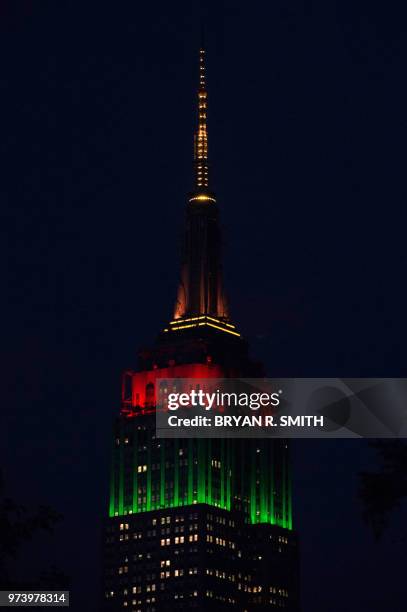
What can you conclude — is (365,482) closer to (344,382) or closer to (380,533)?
(380,533)

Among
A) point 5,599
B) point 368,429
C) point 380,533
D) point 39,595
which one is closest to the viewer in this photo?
point 380,533

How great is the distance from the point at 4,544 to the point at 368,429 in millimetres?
104443

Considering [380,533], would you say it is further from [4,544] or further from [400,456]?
[4,544]

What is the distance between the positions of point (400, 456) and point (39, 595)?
28328 millimetres

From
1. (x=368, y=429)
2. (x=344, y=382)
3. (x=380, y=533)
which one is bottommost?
(x=380, y=533)

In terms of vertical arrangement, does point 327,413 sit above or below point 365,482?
above

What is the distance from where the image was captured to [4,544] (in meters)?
57.9

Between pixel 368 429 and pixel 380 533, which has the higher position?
pixel 368 429

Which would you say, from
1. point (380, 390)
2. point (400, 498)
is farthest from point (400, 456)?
point (380, 390)

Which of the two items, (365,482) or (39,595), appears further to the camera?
(39,595)

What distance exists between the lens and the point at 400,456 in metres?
55.0

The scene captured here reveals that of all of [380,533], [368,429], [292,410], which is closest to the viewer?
[380,533]

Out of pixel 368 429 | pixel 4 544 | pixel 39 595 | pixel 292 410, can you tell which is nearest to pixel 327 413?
pixel 368 429

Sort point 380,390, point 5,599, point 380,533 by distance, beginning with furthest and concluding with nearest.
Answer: point 380,390 < point 5,599 < point 380,533
